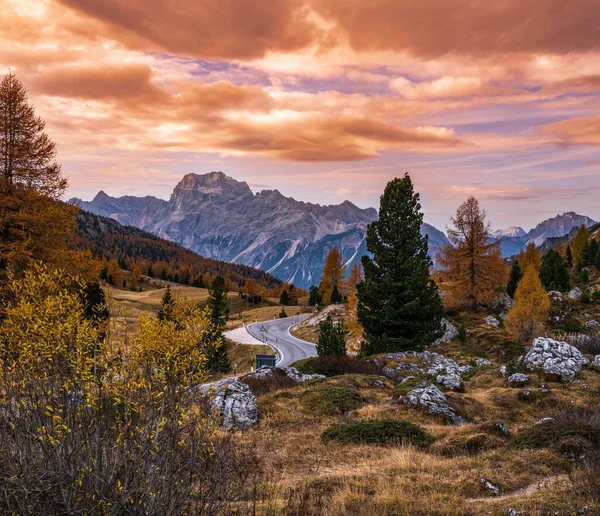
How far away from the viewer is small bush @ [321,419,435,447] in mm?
12633

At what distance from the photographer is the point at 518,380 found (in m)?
20.9

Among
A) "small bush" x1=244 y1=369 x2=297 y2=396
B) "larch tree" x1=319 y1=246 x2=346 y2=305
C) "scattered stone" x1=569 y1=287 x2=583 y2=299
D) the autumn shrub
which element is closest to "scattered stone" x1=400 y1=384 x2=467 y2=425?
"small bush" x1=244 y1=369 x2=297 y2=396

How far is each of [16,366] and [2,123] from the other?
2097cm

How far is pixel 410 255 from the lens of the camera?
31.6 metres

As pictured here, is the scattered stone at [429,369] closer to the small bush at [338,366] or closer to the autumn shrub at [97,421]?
the small bush at [338,366]

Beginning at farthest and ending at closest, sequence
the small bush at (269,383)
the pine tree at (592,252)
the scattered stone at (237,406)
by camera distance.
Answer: the pine tree at (592,252)
the small bush at (269,383)
the scattered stone at (237,406)

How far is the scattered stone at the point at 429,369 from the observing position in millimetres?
21844

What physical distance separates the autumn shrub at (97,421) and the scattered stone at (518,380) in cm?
1998

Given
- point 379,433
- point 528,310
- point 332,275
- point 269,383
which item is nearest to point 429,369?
point 269,383

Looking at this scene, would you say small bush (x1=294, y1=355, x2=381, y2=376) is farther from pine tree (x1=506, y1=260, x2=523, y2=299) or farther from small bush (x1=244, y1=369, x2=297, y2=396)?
pine tree (x1=506, y1=260, x2=523, y2=299)

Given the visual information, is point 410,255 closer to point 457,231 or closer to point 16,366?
point 457,231

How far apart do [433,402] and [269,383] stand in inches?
339

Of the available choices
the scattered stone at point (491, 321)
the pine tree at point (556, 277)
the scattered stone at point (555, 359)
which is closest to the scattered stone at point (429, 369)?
the scattered stone at point (555, 359)

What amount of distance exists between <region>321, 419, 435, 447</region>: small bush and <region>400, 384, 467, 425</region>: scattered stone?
272cm
